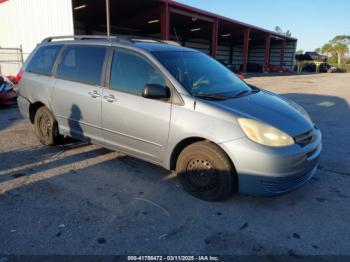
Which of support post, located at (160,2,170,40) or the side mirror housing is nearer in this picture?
the side mirror housing

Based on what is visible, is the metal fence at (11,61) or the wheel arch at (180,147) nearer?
the wheel arch at (180,147)

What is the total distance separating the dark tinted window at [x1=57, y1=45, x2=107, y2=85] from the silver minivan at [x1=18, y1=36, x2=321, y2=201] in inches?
0.6

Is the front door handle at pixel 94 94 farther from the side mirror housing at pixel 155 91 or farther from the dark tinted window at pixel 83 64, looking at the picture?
the side mirror housing at pixel 155 91

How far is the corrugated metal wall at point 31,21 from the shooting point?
14.7 metres

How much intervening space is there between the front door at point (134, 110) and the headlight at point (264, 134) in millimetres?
914

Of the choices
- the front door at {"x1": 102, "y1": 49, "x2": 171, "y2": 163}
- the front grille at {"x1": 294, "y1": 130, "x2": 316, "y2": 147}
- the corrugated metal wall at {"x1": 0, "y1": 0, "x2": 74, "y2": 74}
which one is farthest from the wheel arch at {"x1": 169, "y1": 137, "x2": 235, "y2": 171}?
the corrugated metal wall at {"x1": 0, "y1": 0, "x2": 74, "y2": 74}

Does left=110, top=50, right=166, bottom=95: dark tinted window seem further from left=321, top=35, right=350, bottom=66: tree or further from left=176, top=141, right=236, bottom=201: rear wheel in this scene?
left=321, top=35, right=350, bottom=66: tree

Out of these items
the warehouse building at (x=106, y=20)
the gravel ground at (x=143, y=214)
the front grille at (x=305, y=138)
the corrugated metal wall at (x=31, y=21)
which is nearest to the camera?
the gravel ground at (x=143, y=214)

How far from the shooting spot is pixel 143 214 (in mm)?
3049

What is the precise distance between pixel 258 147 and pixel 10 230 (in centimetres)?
251

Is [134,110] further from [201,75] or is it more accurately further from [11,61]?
[11,61]

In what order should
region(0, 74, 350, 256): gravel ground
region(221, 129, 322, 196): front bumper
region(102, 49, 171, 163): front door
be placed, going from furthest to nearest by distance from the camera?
1. region(102, 49, 171, 163): front door
2. region(221, 129, 322, 196): front bumper
3. region(0, 74, 350, 256): gravel ground

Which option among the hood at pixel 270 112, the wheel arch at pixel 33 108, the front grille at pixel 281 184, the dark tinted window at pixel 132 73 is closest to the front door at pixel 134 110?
the dark tinted window at pixel 132 73

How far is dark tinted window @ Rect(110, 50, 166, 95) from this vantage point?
11.8 feet
